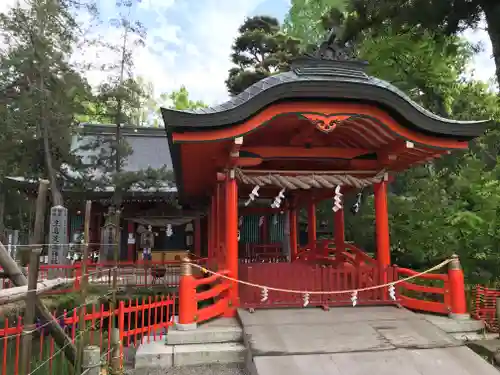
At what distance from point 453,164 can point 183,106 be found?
115 ft

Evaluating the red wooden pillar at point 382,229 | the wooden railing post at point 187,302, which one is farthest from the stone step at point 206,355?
the red wooden pillar at point 382,229

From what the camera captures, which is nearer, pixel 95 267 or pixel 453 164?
pixel 453 164

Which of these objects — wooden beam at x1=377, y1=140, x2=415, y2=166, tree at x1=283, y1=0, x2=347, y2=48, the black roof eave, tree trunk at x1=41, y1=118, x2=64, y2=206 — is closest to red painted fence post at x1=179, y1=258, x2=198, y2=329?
the black roof eave

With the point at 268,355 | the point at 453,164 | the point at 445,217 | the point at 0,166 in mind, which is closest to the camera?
the point at 268,355

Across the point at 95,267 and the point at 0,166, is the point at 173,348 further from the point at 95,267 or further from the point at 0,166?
the point at 0,166

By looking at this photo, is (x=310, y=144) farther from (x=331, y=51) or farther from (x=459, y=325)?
(x=459, y=325)

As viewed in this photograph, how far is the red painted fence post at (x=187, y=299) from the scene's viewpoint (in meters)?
5.89

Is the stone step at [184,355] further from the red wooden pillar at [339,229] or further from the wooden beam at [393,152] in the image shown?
the red wooden pillar at [339,229]

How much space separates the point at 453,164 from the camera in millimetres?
13023

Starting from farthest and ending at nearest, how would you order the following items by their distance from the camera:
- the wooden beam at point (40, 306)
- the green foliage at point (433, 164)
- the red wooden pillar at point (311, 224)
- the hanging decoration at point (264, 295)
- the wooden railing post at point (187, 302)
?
the red wooden pillar at point (311, 224), the green foliage at point (433, 164), the hanging decoration at point (264, 295), the wooden railing post at point (187, 302), the wooden beam at point (40, 306)

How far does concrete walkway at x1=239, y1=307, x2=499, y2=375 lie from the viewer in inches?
185

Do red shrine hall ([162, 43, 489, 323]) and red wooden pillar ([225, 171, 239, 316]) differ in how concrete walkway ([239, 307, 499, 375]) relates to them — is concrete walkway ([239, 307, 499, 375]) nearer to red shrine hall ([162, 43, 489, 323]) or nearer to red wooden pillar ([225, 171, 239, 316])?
red wooden pillar ([225, 171, 239, 316])

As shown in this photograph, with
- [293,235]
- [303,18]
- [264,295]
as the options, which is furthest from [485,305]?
[303,18]

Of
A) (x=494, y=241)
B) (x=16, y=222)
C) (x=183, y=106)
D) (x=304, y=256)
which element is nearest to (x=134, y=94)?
(x=304, y=256)
